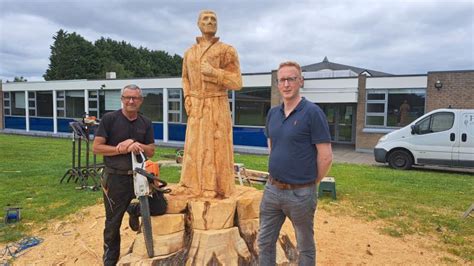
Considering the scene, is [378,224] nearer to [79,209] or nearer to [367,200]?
[367,200]

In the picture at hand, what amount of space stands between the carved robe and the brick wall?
14.2 m

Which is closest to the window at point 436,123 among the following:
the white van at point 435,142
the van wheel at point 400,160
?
the white van at point 435,142

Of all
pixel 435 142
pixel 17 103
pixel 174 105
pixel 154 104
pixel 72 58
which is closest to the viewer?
pixel 435 142

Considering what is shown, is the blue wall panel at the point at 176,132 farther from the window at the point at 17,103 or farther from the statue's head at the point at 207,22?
the statue's head at the point at 207,22

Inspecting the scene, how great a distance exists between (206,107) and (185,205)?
1016 millimetres

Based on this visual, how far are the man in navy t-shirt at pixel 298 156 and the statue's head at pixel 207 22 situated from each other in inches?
48.3

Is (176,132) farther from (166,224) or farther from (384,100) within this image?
(166,224)

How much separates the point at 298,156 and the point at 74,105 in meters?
23.2

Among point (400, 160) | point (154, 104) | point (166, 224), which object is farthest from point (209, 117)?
point (154, 104)

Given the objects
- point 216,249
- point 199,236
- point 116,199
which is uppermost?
point 116,199

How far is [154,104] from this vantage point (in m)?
20.8

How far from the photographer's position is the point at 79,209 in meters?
6.37

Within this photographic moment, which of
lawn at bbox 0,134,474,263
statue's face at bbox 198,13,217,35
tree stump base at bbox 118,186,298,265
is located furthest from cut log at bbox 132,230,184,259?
lawn at bbox 0,134,474,263

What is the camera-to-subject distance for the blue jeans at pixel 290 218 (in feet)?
9.35
